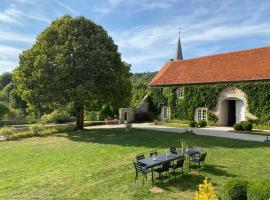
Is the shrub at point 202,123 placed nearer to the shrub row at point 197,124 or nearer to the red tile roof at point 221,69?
the shrub row at point 197,124

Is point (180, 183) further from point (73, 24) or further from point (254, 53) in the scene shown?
point (254, 53)

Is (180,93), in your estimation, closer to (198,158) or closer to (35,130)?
(35,130)

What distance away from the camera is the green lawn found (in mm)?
9406

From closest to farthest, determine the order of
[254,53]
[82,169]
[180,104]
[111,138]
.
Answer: [82,169]
[111,138]
[254,53]
[180,104]

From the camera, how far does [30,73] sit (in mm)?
23781

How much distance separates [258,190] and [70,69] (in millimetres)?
18706

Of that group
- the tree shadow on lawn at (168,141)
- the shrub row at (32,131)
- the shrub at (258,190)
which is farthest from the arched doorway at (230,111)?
the shrub at (258,190)

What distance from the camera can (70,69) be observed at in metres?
22.9

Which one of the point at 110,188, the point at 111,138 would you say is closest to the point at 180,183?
the point at 110,188

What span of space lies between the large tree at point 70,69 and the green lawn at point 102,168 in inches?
182

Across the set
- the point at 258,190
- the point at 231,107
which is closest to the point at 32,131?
the point at 231,107

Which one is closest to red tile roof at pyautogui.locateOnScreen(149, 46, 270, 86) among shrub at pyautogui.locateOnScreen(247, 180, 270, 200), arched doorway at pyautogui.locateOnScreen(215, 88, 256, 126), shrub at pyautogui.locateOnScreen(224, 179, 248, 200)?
arched doorway at pyautogui.locateOnScreen(215, 88, 256, 126)

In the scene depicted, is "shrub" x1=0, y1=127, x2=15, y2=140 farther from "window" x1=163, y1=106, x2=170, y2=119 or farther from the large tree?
"window" x1=163, y1=106, x2=170, y2=119

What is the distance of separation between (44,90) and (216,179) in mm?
16703
